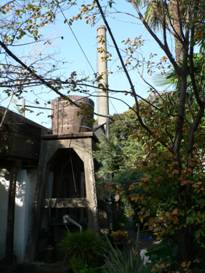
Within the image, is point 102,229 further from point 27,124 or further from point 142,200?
point 142,200

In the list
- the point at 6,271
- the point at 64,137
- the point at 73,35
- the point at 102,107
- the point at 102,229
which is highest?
the point at 102,107

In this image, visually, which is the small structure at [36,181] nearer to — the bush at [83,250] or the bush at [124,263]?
the bush at [83,250]

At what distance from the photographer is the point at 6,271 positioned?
5973mm

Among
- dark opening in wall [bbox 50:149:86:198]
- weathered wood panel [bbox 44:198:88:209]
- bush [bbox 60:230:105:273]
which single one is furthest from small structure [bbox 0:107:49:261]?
bush [bbox 60:230:105:273]

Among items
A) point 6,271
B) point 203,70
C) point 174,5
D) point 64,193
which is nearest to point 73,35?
point 174,5

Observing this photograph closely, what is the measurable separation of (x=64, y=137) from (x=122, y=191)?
380cm

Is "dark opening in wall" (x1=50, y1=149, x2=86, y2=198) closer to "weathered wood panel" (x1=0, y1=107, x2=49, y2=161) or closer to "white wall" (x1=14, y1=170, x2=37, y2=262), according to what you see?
"weathered wood panel" (x1=0, y1=107, x2=49, y2=161)

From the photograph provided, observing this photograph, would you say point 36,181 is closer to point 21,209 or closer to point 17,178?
point 17,178

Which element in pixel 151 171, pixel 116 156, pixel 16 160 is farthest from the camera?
pixel 116 156

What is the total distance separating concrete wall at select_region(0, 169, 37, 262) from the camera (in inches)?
272

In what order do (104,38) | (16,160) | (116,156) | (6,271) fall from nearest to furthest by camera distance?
1. (104,38)
2. (6,271)
3. (16,160)
4. (116,156)

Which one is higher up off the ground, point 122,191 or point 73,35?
point 73,35

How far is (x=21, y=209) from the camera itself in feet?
23.1

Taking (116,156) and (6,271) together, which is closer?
(6,271)
